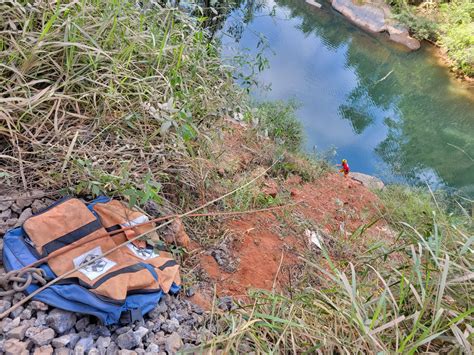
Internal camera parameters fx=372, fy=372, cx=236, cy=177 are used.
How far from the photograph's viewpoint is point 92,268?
1.15m

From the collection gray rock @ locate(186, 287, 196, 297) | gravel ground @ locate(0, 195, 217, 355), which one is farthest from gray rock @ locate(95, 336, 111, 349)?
gray rock @ locate(186, 287, 196, 297)

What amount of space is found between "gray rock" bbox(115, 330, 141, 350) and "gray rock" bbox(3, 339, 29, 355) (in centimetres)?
24

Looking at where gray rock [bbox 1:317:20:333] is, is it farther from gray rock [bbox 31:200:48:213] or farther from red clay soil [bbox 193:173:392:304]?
red clay soil [bbox 193:173:392:304]

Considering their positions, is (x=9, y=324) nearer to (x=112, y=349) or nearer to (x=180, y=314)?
(x=112, y=349)

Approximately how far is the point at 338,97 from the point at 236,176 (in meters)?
5.46

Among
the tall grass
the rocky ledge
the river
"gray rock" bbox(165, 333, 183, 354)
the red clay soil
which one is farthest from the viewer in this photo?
the rocky ledge

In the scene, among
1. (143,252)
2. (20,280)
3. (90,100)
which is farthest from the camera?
(90,100)

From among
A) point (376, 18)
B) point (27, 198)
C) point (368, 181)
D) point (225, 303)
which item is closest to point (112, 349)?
point (225, 303)

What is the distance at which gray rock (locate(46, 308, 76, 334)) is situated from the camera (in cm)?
102

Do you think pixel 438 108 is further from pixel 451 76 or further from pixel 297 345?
pixel 297 345

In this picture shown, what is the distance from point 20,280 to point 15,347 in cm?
18

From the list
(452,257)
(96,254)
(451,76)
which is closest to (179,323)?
(96,254)

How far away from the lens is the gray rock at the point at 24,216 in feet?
4.01

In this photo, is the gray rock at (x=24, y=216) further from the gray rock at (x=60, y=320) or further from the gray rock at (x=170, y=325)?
the gray rock at (x=170, y=325)
